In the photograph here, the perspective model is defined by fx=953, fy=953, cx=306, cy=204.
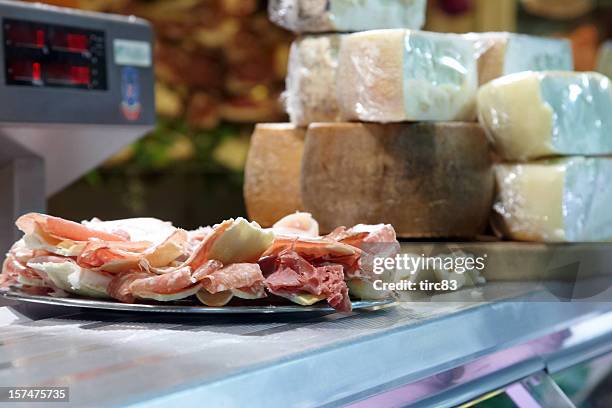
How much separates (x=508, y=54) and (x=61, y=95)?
843 millimetres

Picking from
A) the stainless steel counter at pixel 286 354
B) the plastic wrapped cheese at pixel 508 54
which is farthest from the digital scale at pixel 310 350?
the plastic wrapped cheese at pixel 508 54

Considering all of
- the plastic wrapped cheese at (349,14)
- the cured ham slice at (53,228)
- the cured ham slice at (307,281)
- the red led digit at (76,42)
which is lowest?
the cured ham slice at (307,281)

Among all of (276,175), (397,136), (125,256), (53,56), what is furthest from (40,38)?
(125,256)

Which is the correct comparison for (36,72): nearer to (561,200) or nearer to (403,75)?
(403,75)

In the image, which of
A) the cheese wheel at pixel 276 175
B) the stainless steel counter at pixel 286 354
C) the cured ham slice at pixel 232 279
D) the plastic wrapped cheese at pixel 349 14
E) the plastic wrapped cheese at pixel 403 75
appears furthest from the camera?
the cheese wheel at pixel 276 175

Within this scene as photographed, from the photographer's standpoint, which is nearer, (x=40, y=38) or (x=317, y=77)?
(x=317, y=77)

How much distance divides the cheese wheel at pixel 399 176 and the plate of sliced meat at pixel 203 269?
13.7 inches

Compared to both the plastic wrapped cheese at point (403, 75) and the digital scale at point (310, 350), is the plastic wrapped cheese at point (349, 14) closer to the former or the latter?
the plastic wrapped cheese at point (403, 75)

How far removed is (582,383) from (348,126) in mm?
499

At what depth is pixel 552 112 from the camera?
4.55 ft

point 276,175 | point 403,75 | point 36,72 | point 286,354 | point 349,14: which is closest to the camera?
point 286,354

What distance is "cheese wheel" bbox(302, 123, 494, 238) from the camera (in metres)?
1.43

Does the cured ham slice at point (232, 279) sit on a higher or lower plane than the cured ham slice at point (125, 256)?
lower

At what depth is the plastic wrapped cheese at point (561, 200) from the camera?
4.57 feet
